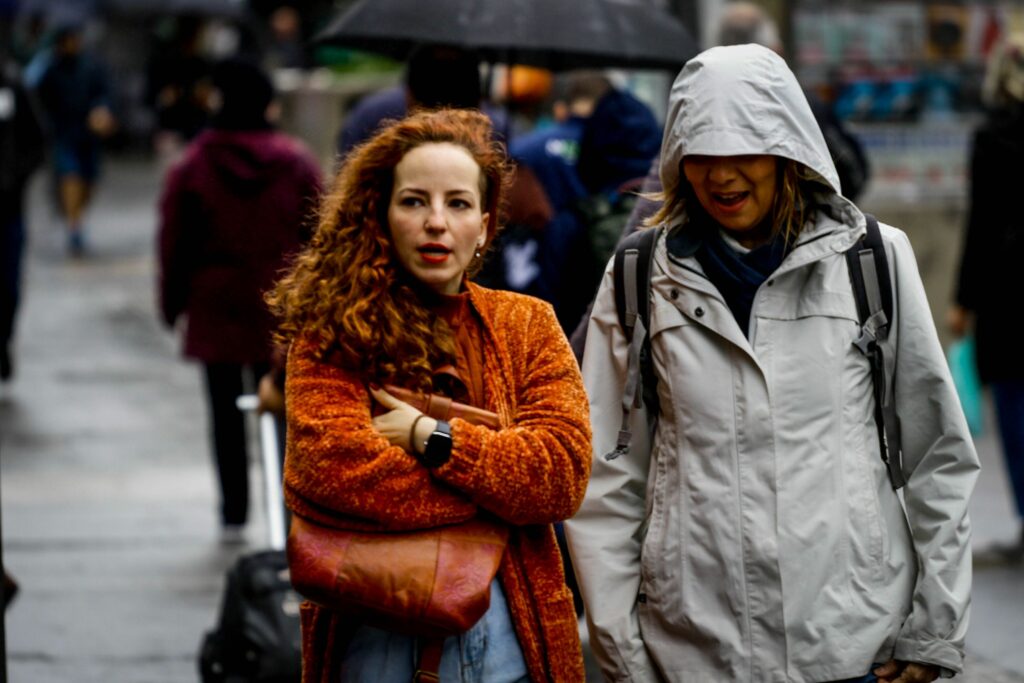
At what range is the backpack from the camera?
3.44 m

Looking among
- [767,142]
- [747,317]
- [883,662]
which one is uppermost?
[767,142]

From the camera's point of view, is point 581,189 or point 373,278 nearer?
point 373,278

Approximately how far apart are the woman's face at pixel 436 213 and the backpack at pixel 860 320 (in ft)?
1.31

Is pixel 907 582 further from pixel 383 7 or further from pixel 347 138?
pixel 347 138

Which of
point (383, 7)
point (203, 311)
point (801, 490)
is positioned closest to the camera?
point (801, 490)

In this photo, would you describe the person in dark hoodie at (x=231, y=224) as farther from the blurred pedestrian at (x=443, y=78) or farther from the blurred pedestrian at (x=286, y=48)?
the blurred pedestrian at (x=286, y=48)

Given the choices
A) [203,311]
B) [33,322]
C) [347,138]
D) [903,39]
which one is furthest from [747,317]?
[33,322]

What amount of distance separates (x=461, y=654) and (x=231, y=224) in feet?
16.7

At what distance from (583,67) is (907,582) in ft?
11.3

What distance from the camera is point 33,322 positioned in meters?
14.5

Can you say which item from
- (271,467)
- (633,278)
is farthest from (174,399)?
(633,278)

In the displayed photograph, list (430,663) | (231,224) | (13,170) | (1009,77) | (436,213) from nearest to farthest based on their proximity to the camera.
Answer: (430,663), (436,213), (1009,77), (231,224), (13,170)

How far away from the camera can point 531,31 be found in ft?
19.7

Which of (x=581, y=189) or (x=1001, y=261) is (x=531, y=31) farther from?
(x=1001, y=261)
